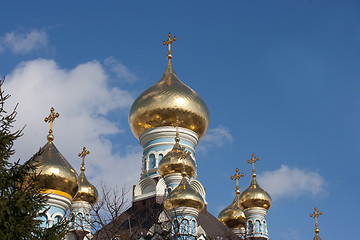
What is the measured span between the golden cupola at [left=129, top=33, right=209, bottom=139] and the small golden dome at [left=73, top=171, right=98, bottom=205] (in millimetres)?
2766

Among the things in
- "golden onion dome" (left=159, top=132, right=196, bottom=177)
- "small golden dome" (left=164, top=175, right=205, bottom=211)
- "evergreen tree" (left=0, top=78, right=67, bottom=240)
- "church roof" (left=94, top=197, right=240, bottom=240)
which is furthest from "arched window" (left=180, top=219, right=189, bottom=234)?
"evergreen tree" (left=0, top=78, right=67, bottom=240)

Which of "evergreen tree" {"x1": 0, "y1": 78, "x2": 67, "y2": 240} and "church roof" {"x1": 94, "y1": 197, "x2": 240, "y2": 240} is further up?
"church roof" {"x1": 94, "y1": 197, "x2": 240, "y2": 240}

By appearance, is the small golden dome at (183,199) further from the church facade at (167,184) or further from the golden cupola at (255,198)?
the golden cupola at (255,198)

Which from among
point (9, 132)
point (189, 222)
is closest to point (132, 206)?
point (189, 222)

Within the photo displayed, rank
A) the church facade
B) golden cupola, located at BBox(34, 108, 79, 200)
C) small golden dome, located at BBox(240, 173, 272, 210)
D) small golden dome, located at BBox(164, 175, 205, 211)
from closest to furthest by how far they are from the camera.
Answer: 1. golden cupola, located at BBox(34, 108, 79, 200)
2. the church facade
3. small golden dome, located at BBox(164, 175, 205, 211)
4. small golden dome, located at BBox(240, 173, 272, 210)

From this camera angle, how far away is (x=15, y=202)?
667 cm

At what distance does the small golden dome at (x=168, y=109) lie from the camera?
20344 mm

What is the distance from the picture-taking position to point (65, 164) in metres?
15.5

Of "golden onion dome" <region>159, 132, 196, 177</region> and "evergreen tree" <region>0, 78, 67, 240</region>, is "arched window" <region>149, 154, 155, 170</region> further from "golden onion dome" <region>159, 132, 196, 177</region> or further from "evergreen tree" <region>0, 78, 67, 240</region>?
"evergreen tree" <region>0, 78, 67, 240</region>

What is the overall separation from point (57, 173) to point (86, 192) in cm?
400

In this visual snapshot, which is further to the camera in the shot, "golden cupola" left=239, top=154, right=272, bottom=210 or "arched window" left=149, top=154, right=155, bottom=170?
"arched window" left=149, top=154, right=155, bottom=170

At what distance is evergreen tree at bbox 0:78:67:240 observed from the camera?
6.51 m

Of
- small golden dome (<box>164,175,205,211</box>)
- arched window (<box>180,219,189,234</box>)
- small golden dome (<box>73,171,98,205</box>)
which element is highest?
small golden dome (<box>73,171,98,205</box>)

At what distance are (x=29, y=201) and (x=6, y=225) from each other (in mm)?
633
